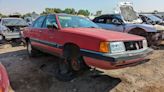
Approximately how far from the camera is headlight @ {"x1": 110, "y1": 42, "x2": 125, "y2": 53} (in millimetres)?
4723

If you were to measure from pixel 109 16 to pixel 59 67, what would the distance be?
16.4 feet

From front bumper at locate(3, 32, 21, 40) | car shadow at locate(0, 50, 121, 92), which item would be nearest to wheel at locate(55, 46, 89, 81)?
car shadow at locate(0, 50, 121, 92)

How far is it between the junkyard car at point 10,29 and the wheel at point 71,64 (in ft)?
23.2

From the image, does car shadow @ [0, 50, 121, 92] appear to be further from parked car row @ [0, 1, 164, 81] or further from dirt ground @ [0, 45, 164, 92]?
parked car row @ [0, 1, 164, 81]

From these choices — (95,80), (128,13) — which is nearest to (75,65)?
(95,80)

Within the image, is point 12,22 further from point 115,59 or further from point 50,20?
point 115,59

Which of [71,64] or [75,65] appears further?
[71,64]

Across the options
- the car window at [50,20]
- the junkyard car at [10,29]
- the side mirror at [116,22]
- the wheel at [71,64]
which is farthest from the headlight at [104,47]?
the junkyard car at [10,29]

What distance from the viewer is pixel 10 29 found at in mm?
13031

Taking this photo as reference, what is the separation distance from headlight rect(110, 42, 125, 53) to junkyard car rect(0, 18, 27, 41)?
345 inches

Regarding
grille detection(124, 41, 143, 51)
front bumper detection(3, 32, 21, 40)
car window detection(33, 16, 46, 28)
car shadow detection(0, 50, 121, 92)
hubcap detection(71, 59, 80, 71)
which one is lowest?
car shadow detection(0, 50, 121, 92)

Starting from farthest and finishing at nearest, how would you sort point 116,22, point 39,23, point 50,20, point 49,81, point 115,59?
point 116,22
point 39,23
point 50,20
point 49,81
point 115,59

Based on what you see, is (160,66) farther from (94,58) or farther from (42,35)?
(42,35)

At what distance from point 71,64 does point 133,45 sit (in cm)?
158
